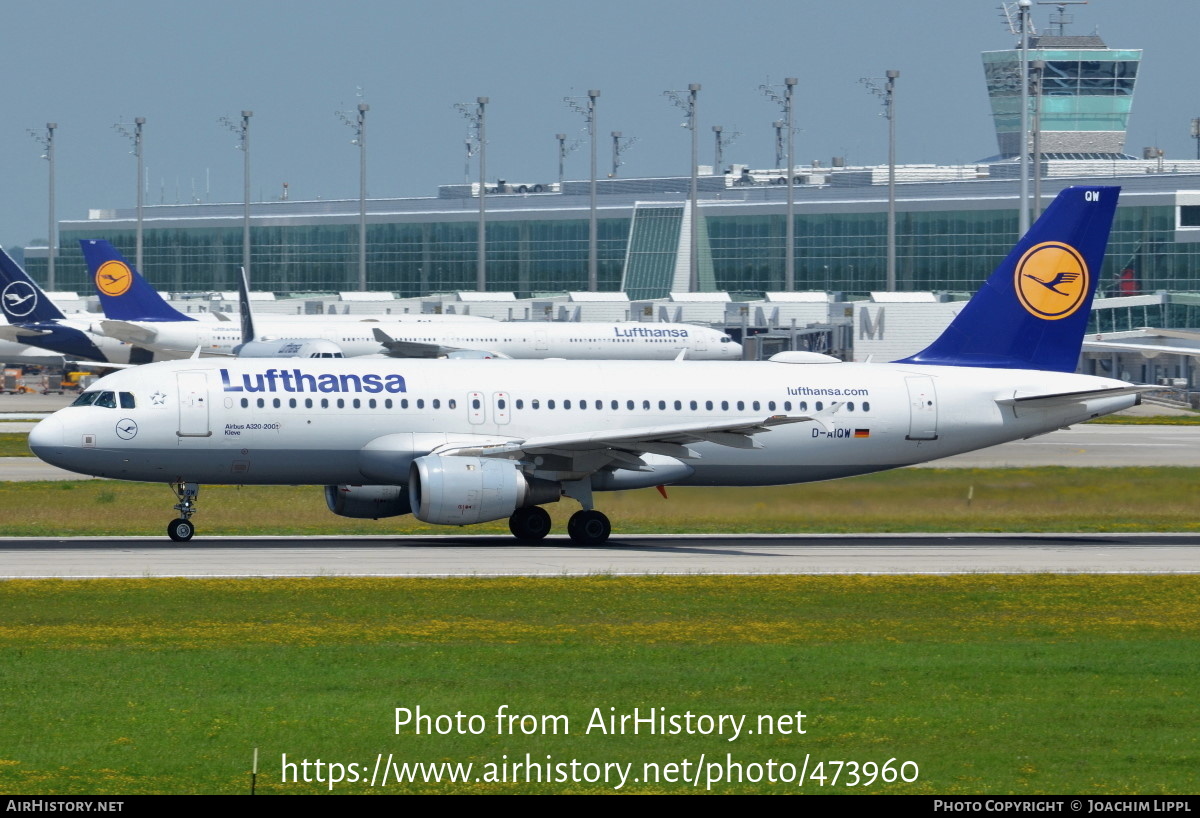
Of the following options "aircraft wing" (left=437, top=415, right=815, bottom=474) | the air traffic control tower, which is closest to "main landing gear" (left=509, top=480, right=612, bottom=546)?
"aircraft wing" (left=437, top=415, right=815, bottom=474)

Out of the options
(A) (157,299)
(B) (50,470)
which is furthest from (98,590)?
(A) (157,299)

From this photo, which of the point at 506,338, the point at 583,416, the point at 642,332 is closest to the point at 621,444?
the point at 583,416

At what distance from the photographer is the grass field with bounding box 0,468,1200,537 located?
1549 inches

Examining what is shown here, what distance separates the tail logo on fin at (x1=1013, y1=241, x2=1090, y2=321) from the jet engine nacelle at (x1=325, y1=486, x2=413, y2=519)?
15.6 metres

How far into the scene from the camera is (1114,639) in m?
23.6

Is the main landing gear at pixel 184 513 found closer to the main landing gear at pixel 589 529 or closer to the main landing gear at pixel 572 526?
the main landing gear at pixel 572 526

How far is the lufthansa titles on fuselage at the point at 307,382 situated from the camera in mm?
36281

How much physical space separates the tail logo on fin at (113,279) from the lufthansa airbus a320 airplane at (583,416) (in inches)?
2574

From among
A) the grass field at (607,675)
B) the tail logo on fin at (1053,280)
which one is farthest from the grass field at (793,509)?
the grass field at (607,675)

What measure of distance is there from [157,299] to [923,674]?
87.5 meters

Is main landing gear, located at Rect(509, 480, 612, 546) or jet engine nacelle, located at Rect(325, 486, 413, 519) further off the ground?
jet engine nacelle, located at Rect(325, 486, 413, 519)

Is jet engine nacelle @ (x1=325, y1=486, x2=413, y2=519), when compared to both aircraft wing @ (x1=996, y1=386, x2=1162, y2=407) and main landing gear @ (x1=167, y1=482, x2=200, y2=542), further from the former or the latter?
aircraft wing @ (x1=996, y1=386, x2=1162, y2=407)
